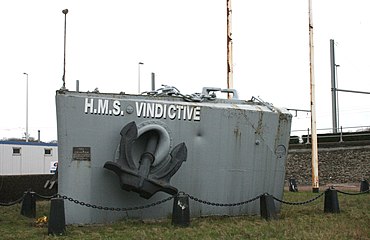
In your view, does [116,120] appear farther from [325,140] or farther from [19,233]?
[325,140]

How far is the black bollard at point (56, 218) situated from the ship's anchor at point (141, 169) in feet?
4.03

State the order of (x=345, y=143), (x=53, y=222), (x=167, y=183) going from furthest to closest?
1. (x=345, y=143)
2. (x=167, y=183)
3. (x=53, y=222)

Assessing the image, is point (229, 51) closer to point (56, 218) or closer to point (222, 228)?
point (222, 228)

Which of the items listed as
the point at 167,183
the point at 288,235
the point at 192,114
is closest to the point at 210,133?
the point at 192,114

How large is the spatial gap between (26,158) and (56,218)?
24689 mm

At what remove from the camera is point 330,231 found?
901cm

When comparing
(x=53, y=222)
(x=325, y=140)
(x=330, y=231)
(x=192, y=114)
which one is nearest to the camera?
(x=53, y=222)

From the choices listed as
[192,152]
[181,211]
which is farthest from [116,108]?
[181,211]

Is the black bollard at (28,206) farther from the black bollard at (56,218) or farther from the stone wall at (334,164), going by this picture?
the stone wall at (334,164)

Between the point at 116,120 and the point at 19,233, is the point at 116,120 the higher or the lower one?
the higher one

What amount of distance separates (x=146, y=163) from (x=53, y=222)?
6.19ft

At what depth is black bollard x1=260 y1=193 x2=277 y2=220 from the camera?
1076 cm

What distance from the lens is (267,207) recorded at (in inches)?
424

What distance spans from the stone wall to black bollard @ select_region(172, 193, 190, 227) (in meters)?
20.2
